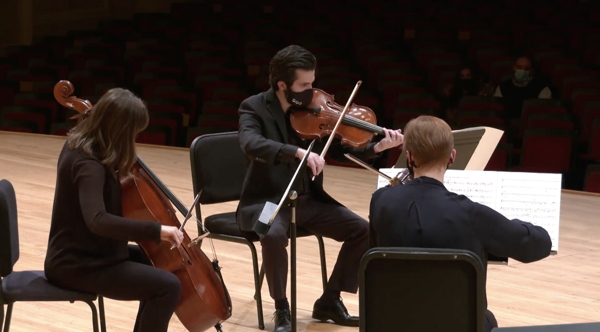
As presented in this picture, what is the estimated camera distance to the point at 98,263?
8.29 feet

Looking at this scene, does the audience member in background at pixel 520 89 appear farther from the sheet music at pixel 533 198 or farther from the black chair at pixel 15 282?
the black chair at pixel 15 282

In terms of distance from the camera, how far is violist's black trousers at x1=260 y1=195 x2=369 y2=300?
3.13 meters

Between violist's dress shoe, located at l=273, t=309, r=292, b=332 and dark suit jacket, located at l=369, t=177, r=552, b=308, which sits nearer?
dark suit jacket, located at l=369, t=177, r=552, b=308

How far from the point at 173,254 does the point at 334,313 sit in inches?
32.7

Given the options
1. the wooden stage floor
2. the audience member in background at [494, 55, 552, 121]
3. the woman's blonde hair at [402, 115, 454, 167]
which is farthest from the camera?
the audience member in background at [494, 55, 552, 121]

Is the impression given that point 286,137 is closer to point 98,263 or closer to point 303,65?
point 303,65

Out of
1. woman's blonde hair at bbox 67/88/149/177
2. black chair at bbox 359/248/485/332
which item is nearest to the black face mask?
Result: woman's blonde hair at bbox 67/88/149/177

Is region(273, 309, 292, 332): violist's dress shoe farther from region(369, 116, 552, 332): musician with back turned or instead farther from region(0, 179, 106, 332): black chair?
region(369, 116, 552, 332): musician with back turned

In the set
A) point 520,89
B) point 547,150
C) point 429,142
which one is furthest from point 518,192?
point 520,89

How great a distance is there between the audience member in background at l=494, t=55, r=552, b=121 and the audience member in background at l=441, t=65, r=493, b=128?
0.48 ft

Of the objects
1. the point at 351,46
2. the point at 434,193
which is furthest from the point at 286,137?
the point at 351,46

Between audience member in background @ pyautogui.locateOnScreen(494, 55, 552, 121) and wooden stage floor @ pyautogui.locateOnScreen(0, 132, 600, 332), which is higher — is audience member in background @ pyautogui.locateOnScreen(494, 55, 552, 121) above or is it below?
above

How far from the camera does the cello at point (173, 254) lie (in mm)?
2590

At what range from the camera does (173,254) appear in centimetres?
266
